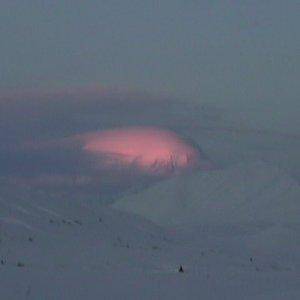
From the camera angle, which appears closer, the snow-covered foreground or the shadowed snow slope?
the snow-covered foreground

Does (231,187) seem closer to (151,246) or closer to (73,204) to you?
(73,204)

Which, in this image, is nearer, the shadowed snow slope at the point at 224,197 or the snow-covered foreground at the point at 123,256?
the snow-covered foreground at the point at 123,256

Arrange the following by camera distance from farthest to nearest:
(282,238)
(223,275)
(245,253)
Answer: (282,238) < (245,253) < (223,275)

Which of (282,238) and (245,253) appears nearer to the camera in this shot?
(245,253)

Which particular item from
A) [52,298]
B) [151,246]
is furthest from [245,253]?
[52,298]

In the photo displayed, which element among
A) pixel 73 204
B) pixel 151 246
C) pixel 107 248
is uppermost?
pixel 107 248

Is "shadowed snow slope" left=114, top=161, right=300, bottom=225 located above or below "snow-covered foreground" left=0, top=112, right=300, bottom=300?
below

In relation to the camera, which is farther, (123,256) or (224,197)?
(224,197)

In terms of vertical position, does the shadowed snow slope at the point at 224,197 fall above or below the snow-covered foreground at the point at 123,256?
below

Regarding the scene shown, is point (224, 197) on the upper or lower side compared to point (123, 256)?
lower

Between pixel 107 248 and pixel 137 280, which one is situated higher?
pixel 137 280

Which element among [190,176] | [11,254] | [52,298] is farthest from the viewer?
[190,176]
